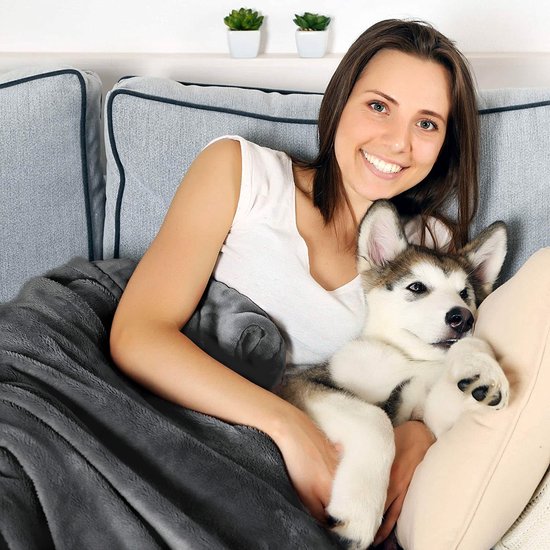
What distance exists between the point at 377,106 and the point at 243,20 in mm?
770

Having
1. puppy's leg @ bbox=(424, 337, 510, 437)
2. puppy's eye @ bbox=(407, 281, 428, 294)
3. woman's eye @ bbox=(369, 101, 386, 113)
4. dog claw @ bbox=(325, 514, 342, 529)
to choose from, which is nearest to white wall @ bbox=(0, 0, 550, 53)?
woman's eye @ bbox=(369, 101, 386, 113)

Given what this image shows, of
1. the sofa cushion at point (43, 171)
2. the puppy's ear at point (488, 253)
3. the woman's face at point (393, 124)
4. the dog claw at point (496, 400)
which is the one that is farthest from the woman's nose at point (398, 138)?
the sofa cushion at point (43, 171)

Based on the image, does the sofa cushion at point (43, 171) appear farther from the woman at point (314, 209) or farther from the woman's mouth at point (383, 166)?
the woman's mouth at point (383, 166)

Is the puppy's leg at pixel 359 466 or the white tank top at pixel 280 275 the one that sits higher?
the white tank top at pixel 280 275

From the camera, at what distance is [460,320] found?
156 centimetres

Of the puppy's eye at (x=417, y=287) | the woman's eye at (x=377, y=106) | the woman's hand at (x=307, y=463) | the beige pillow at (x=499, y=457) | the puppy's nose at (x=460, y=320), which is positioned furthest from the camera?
the woman's eye at (x=377, y=106)

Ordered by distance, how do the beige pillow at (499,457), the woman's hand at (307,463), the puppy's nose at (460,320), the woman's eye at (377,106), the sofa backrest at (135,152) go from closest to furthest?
the beige pillow at (499,457) < the woman's hand at (307,463) < the puppy's nose at (460,320) < the woman's eye at (377,106) < the sofa backrest at (135,152)

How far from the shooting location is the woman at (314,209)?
5.24 feet

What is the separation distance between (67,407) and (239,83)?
1.38 meters

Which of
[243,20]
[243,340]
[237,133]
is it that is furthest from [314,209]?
[243,20]

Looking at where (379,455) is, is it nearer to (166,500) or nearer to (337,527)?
(337,527)

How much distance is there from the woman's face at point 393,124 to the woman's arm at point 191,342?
28 cm

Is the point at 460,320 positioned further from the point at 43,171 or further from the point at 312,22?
the point at 312,22

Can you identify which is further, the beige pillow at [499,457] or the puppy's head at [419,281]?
the puppy's head at [419,281]
